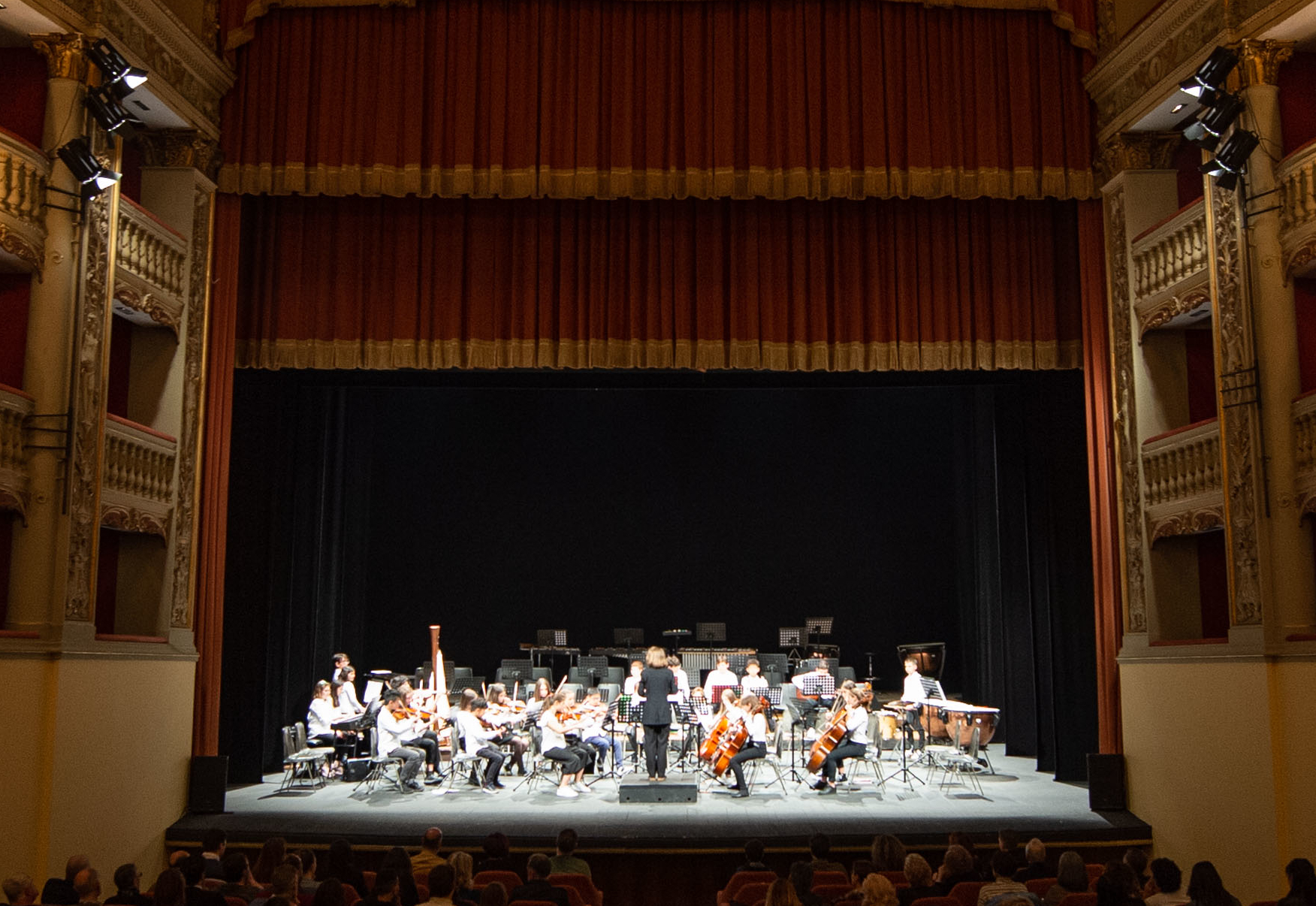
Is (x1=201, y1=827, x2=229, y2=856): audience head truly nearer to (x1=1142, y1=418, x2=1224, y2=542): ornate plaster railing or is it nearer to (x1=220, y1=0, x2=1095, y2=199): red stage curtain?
(x1=220, y1=0, x2=1095, y2=199): red stage curtain

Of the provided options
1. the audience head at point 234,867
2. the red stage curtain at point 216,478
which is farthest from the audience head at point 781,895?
the red stage curtain at point 216,478

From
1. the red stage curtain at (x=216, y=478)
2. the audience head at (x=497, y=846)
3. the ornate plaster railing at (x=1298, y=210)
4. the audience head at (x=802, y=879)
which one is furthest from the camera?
the red stage curtain at (x=216, y=478)

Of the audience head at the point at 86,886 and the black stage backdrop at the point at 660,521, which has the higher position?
the black stage backdrop at the point at 660,521

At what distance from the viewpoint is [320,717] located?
13.2 metres

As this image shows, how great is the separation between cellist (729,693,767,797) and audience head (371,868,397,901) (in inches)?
262

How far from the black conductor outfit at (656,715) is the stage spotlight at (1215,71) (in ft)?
23.7

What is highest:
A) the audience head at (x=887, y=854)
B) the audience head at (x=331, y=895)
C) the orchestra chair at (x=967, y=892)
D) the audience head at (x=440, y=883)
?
the audience head at (x=331, y=895)

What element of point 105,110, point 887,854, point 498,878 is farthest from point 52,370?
point 887,854

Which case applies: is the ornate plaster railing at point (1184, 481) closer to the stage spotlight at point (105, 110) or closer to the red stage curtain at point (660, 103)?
the red stage curtain at point (660, 103)

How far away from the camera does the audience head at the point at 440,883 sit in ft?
19.4

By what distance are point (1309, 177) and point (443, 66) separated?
8.24m

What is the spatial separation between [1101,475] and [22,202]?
10.3 meters

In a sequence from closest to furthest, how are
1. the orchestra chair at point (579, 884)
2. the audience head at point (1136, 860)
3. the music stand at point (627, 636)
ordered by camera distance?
the audience head at point (1136, 860) < the orchestra chair at point (579, 884) < the music stand at point (627, 636)

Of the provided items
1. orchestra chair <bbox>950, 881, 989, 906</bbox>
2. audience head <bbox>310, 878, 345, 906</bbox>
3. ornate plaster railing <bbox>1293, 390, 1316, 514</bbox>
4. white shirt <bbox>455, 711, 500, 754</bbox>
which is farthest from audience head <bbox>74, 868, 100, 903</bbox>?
ornate plaster railing <bbox>1293, 390, 1316, 514</bbox>
